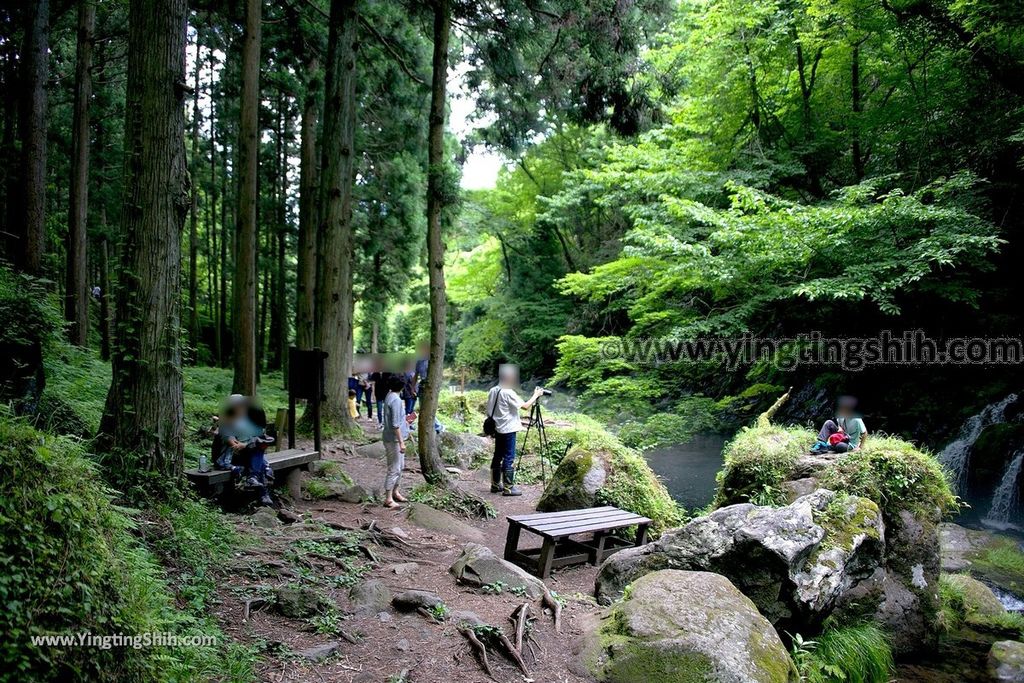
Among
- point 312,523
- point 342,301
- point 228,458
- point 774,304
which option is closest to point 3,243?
point 342,301

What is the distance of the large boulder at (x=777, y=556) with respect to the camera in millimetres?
4914

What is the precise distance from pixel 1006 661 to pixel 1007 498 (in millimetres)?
5453

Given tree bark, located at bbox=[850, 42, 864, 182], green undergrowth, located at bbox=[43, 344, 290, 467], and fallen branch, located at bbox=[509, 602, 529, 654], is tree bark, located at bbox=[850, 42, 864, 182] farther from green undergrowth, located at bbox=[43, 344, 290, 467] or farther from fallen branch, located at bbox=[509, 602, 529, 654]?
green undergrowth, located at bbox=[43, 344, 290, 467]

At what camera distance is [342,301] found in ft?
34.2

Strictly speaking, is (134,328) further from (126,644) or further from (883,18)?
(883,18)

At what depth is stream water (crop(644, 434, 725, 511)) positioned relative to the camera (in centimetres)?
1112

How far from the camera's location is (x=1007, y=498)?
9969 mm

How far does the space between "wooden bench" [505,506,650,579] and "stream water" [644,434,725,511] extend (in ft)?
13.2

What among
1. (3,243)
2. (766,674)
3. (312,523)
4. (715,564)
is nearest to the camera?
(766,674)

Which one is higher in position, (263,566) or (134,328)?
(134,328)

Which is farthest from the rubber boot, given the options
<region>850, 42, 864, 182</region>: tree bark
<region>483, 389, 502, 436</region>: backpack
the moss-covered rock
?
<region>850, 42, 864, 182</region>: tree bark

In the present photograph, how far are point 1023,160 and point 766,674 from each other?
9405 mm

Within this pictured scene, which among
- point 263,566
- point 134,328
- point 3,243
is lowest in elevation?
point 263,566

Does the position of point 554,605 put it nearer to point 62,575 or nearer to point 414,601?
point 414,601
